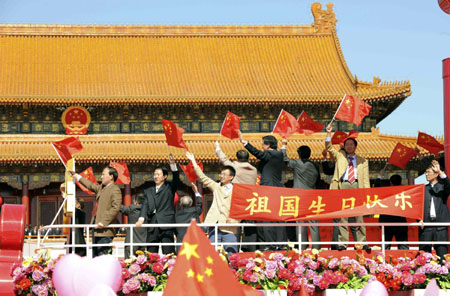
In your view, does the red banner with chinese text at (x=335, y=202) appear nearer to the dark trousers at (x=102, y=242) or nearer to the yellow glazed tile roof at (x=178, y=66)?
the dark trousers at (x=102, y=242)

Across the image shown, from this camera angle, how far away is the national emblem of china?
97.8 feet

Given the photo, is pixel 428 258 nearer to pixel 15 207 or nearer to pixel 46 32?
pixel 15 207

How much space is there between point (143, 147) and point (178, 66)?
14.4ft

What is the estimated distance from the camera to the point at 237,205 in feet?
35.1

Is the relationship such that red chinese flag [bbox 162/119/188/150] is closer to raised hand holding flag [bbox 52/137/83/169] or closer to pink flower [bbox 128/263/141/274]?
raised hand holding flag [bbox 52/137/83/169]

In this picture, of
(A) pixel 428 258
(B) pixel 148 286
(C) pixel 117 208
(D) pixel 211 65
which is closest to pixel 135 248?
(C) pixel 117 208

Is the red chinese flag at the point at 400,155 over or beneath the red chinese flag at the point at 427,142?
beneath

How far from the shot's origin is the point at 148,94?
30.0m

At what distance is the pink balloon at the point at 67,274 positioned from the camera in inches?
240

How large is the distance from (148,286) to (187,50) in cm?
2326

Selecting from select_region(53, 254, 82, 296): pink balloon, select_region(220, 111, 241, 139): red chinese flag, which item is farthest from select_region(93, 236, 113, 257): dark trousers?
select_region(53, 254, 82, 296): pink balloon

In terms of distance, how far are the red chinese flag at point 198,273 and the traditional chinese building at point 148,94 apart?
23343 millimetres

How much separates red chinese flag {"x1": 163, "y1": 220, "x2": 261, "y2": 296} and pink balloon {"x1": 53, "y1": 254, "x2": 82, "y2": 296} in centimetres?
183

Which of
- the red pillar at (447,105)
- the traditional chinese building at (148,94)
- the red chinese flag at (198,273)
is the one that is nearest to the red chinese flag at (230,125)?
the red pillar at (447,105)
